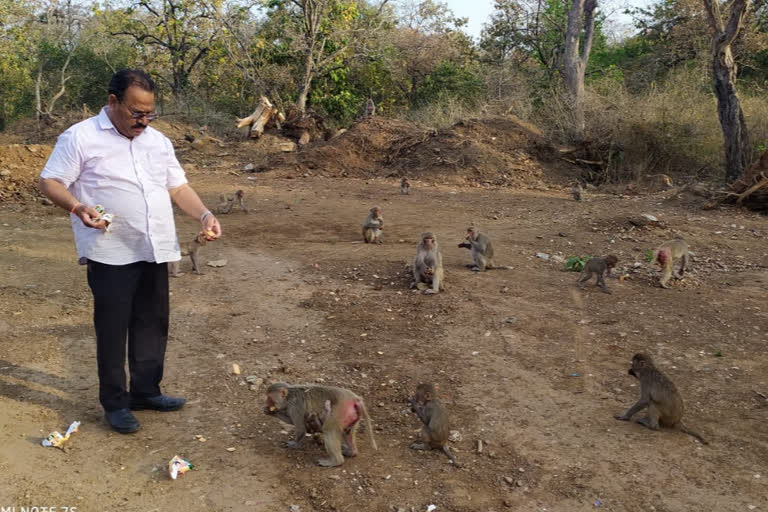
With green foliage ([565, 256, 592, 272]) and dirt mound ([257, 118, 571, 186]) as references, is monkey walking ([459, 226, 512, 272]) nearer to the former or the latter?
green foliage ([565, 256, 592, 272])

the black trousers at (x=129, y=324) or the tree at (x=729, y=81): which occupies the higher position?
the tree at (x=729, y=81)

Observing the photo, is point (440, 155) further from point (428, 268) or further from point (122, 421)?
point (122, 421)

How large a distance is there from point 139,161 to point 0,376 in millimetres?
2531

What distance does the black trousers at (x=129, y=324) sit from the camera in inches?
176

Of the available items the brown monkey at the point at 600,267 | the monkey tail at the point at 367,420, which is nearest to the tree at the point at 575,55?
the brown monkey at the point at 600,267

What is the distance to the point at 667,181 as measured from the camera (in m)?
17.0

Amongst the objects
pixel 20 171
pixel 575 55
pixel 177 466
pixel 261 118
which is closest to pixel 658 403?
pixel 177 466

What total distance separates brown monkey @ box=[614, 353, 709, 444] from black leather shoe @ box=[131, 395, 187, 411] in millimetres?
3511

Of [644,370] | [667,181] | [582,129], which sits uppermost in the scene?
[582,129]

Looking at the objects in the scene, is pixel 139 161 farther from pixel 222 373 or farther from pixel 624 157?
pixel 624 157

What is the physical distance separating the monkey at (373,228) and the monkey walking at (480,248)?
2.06m

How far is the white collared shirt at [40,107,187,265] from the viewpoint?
4.28m

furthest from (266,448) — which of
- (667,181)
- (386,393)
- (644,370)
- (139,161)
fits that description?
(667,181)

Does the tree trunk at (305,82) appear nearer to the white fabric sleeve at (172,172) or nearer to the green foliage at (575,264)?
the green foliage at (575,264)
